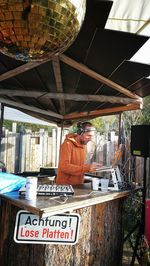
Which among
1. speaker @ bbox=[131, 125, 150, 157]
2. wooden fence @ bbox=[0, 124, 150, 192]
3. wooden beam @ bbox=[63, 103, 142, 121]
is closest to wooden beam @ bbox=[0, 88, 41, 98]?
wooden beam @ bbox=[63, 103, 142, 121]

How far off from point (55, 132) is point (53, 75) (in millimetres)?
5638

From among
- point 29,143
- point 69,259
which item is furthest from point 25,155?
point 69,259

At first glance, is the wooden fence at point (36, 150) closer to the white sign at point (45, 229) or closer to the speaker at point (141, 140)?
the speaker at point (141, 140)

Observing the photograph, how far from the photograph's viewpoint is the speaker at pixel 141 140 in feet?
12.1

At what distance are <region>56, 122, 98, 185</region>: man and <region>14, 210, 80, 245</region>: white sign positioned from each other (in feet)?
3.29

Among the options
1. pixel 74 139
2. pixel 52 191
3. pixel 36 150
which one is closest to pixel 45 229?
pixel 52 191

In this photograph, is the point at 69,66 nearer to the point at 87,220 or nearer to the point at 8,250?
the point at 87,220

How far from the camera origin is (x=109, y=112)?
4988 mm

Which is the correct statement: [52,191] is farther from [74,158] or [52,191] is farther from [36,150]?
[36,150]

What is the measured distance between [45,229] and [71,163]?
4.35ft

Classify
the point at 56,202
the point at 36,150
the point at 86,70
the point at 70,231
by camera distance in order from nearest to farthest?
the point at 56,202
the point at 70,231
the point at 86,70
the point at 36,150

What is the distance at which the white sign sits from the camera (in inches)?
91.8

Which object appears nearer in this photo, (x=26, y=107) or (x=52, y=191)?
(x=52, y=191)

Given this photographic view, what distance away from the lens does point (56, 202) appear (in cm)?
228
